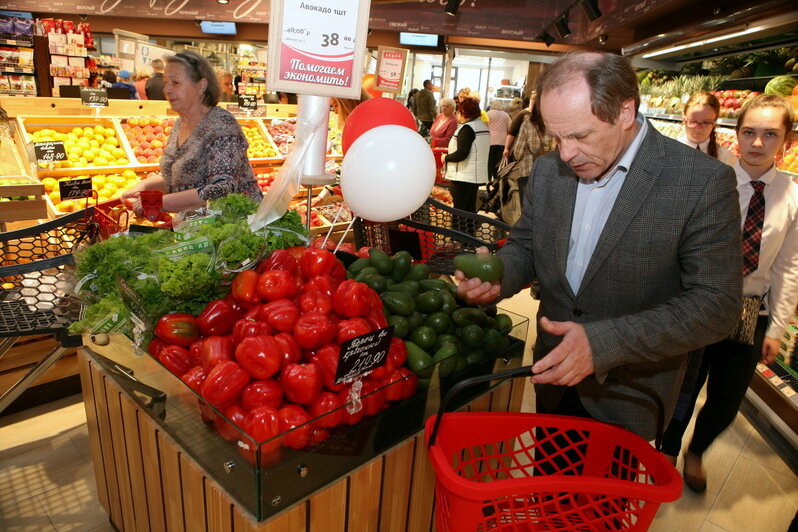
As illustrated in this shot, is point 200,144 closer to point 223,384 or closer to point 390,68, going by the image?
point 223,384

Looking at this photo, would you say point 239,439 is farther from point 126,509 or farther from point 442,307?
point 126,509

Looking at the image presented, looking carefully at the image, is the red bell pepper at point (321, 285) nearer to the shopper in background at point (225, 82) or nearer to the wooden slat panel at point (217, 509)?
the wooden slat panel at point (217, 509)

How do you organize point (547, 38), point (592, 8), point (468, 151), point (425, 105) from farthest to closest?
1. point (425, 105)
2. point (547, 38)
3. point (592, 8)
4. point (468, 151)

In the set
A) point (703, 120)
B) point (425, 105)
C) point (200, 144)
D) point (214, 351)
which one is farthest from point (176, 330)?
point (425, 105)

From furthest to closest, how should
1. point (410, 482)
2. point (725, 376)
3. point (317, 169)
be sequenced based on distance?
point (725, 376) < point (317, 169) < point (410, 482)

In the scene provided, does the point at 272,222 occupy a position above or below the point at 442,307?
above

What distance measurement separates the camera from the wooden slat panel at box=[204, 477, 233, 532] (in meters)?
1.30

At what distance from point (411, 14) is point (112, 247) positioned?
10.4m

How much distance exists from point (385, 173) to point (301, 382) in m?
0.78

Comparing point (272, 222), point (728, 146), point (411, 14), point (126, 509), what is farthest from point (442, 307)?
point (411, 14)

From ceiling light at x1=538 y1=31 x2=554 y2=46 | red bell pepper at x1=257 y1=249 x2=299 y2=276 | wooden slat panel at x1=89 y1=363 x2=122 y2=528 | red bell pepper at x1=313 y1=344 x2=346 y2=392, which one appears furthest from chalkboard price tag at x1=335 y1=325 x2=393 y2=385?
ceiling light at x1=538 y1=31 x2=554 y2=46

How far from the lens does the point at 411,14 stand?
10.8 meters

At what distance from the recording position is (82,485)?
2471 mm

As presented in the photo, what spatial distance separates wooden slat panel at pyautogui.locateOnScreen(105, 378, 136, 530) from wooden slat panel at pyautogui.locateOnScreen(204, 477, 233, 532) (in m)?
0.57
